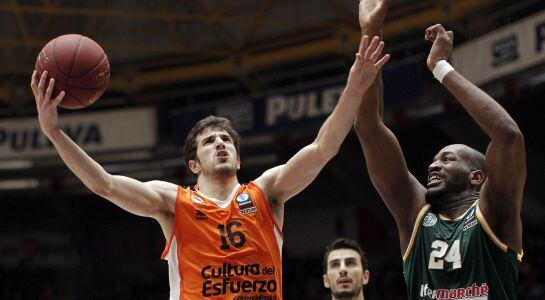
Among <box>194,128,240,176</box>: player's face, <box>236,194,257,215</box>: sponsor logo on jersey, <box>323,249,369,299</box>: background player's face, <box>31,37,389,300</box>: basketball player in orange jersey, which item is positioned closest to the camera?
<box>31,37,389,300</box>: basketball player in orange jersey

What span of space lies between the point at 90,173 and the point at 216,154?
0.84m

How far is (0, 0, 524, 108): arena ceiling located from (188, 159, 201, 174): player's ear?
10437mm

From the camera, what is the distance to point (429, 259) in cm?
488

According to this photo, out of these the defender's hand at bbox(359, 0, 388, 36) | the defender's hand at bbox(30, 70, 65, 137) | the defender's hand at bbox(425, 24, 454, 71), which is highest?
the defender's hand at bbox(359, 0, 388, 36)

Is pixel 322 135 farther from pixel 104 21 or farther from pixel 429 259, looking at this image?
pixel 104 21

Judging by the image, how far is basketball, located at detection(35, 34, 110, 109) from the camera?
5309mm

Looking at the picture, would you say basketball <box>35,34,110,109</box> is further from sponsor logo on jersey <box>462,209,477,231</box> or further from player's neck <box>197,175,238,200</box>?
sponsor logo on jersey <box>462,209,477,231</box>

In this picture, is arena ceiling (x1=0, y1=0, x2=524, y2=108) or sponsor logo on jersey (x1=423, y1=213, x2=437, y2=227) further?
arena ceiling (x1=0, y1=0, x2=524, y2=108)

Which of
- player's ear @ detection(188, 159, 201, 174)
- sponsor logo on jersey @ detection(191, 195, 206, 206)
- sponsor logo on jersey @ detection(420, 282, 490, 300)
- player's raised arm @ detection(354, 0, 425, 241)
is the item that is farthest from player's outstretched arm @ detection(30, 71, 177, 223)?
sponsor logo on jersey @ detection(420, 282, 490, 300)

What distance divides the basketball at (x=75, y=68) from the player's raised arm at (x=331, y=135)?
1.25 metres

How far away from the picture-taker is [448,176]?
510 cm

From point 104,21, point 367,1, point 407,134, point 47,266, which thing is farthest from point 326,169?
point 367,1

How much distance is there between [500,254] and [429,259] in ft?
1.29

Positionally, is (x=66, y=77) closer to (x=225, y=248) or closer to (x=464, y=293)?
(x=225, y=248)
